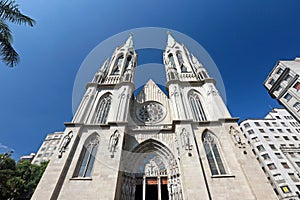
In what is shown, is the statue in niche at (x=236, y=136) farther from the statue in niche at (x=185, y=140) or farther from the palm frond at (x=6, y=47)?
the palm frond at (x=6, y=47)

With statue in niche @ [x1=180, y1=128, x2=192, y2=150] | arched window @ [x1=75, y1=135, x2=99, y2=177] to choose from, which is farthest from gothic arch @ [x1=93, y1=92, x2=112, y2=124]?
statue in niche @ [x1=180, y1=128, x2=192, y2=150]

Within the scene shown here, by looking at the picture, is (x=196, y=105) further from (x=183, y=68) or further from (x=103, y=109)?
(x=103, y=109)

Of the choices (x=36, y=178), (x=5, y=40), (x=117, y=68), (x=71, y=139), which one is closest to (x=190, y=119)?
(x=71, y=139)

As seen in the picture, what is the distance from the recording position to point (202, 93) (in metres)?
16.7

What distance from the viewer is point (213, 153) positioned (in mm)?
11711

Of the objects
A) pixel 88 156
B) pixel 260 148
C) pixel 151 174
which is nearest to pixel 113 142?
pixel 88 156

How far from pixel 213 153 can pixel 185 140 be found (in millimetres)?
2468

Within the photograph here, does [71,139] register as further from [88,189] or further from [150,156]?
[150,156]

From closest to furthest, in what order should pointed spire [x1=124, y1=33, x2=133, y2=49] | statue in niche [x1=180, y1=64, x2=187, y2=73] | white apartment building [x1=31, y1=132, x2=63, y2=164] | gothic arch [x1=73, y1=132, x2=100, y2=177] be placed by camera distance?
gothic arch [x1=73, y1=132, x2=100, y2=177], statue in niche [x1=180, y1=64, x2=187, y2=73], pointed spire [x1=124, y1=33, x2=133, y2=49], white apartment building [x1=31, y1=132, x2=63, y2=164]

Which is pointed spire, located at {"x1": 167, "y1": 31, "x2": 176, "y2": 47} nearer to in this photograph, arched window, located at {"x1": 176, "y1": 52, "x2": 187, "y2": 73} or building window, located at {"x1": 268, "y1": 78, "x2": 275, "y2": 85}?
arched window, located at {"x1": 176, "y1": 52, "x2": 187, "y2": 73}

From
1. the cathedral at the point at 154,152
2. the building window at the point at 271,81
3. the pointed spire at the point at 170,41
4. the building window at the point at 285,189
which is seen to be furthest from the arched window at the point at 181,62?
the building window at the point at 285,189

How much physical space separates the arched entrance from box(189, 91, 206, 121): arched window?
14.8 feet

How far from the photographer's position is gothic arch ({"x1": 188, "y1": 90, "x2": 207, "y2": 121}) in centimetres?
1458

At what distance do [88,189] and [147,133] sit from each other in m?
6.10
